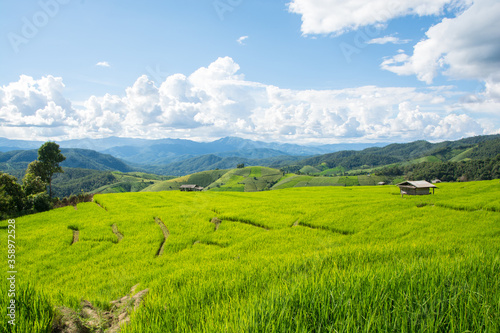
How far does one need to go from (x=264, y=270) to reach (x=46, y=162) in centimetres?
6400

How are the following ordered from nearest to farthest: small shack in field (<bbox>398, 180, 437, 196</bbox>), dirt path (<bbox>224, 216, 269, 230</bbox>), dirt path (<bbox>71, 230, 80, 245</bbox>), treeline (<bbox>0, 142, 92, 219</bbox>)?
dirt path (<bbox>71, 230, 80, 245</bbox>) < dirt path (<bbox>224, 216, 269, 230</bbox>) < treeline (<bbox>0, 142, 92, 219</bbox>) < small shack in field (<bbox>398, 180, 437, 196</bbox>)

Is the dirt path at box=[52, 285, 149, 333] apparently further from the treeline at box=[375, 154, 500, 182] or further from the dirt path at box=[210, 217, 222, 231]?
the treeline at box=[375, 154, 500, 182]

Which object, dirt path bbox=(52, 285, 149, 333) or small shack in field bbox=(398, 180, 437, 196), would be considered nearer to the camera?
dirt path bbox=(52, 285, 149, 333)

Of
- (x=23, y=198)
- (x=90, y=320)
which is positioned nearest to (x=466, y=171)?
(x=90, y=320)

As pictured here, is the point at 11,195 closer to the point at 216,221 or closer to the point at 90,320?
the point at 216,221

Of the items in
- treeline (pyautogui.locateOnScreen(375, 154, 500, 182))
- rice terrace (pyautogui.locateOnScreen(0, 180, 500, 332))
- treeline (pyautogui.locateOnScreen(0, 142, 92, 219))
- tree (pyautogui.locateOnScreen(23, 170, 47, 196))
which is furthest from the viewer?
treeline (pyautogui.locateOnScreen(375, 154, 500, 182))

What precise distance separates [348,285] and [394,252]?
5794 mm

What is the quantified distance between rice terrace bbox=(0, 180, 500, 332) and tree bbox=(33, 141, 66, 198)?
31.4 m

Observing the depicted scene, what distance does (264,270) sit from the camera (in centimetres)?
601

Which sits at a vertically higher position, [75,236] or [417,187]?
[417,187]

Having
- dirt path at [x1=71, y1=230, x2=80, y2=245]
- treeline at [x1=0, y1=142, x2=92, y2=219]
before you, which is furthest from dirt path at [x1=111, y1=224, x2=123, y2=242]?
treeline at [x1=0, y1=142, x2=92, y2=219]

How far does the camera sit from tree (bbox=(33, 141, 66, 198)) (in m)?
48.9

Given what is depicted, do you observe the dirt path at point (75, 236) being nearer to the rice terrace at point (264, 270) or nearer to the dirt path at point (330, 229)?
the rice terrace at point (264, 270)

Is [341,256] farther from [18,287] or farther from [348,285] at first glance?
[18,287]
